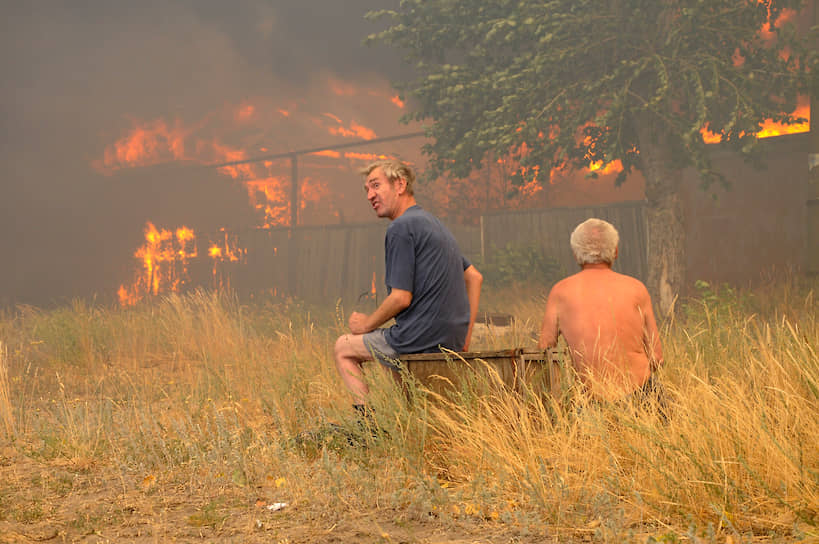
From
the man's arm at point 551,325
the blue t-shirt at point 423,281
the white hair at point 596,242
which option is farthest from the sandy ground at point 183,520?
the white hair at point 596,242

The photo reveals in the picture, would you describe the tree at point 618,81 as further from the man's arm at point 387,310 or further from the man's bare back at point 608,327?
the man's arm at point 387,310

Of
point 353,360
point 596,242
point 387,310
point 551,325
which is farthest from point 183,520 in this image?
point 596,242

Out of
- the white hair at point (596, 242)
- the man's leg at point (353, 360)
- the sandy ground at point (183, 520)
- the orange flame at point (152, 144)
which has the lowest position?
the sandy ground at point (183, 520)

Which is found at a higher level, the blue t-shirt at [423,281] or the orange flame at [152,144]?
the orange flame at [152,144]

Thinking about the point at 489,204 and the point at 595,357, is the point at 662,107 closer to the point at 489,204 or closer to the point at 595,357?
the point at 595,357

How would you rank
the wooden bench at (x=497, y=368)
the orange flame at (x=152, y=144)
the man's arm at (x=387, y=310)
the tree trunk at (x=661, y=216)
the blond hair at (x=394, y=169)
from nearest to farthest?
the wooden bench at (x=497, y=368)
the man's arm at (x=387, y=310)
the blond hair at (x=394, y=169)
the tree trunk at (x=661, y=216)
the orange flame at (x=152, y=144)

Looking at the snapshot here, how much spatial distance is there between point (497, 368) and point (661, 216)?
30.2 ft

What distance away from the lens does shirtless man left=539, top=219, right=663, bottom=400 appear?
3.99 m

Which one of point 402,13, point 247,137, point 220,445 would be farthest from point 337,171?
point 220,445

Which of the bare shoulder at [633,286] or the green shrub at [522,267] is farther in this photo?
the green shrub at [522,267]

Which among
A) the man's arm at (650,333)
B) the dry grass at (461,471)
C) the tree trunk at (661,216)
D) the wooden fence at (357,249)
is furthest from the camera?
the wooden fence at (357,249)

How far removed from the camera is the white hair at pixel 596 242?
13.5 ft

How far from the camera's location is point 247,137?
111ft

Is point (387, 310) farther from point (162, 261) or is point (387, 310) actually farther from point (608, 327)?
point (162, 261)
